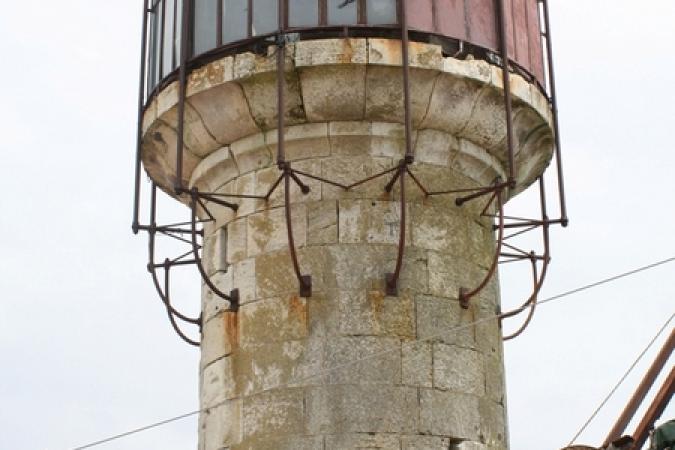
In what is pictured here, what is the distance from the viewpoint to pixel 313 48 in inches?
660

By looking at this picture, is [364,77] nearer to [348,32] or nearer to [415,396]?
[348,32]

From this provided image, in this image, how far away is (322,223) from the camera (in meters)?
16.9

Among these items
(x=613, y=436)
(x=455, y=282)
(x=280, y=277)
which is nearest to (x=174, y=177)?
(x=280, y=277)

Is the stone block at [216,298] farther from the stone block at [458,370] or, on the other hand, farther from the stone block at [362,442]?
the stone block at [458,370]

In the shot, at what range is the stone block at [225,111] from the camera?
56.3 ft

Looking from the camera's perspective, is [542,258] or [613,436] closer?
[613,436]

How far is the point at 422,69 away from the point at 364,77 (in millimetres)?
528

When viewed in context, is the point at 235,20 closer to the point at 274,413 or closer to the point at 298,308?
the point at 298,308

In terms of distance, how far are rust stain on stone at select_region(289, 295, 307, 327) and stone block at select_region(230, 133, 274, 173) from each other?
55.1 inches

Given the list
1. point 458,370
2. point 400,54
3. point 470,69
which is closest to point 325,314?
point 458,370

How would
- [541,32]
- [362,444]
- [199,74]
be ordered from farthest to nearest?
[541,32], [199,74], [362,444]

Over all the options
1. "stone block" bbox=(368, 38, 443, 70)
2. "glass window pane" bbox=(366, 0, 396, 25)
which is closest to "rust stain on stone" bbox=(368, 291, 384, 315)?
"stone block" bbox=(368, 38, 443, 70)

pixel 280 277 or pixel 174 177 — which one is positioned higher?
pixel 174 177

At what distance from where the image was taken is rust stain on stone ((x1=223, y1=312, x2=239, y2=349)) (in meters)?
17.1
